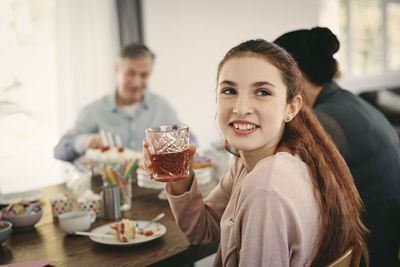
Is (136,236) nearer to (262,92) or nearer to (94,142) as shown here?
(262,92)

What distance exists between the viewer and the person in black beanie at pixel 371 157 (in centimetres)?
165

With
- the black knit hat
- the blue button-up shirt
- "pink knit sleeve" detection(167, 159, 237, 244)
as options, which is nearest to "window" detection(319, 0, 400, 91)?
the blue button-up shirt

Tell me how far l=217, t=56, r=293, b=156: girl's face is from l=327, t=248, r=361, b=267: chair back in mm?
351

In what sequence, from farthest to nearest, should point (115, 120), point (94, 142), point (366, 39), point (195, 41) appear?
point (366, 39)
point (195, 41)
point (115, 120)
point (94, 142)

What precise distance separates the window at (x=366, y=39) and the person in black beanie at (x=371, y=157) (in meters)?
4.65

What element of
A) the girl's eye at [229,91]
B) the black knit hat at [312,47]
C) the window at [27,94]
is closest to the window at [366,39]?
the window at [27,94]

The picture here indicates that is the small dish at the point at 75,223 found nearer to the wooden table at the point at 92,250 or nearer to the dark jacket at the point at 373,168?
the wooden table at the point at 92,250

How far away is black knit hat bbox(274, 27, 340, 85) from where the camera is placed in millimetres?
1780

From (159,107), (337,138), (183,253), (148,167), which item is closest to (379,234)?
(337,138)

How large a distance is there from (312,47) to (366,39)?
5.46m

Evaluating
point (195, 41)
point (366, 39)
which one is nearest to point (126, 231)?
point (195, 41)

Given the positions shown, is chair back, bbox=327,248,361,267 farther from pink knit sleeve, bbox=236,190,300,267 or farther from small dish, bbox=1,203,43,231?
small dish, bbox=1,203,43,231

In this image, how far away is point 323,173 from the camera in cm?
110

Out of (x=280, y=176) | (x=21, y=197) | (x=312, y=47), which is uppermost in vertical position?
(x=312, y=47)
